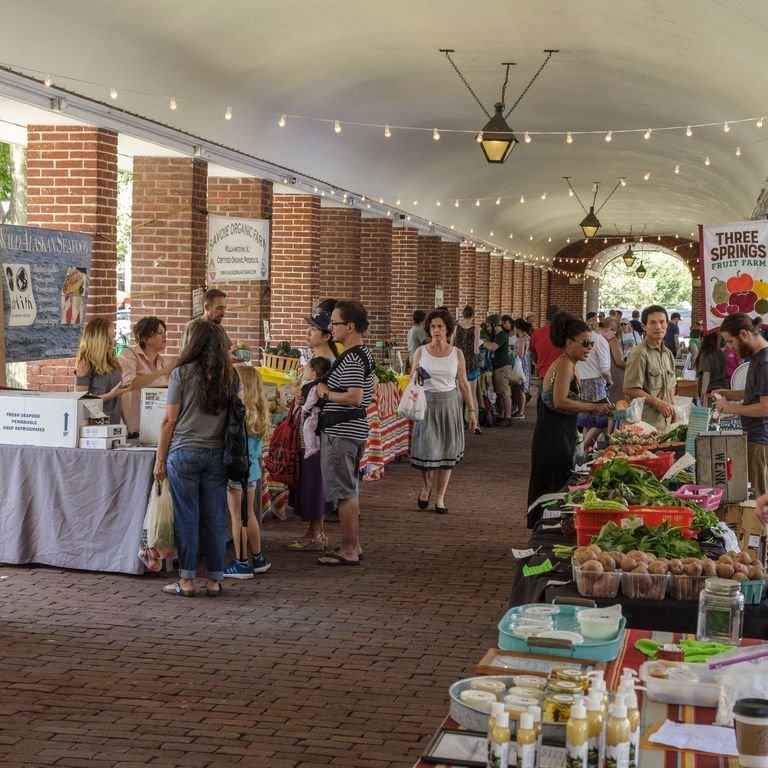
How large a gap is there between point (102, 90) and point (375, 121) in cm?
558

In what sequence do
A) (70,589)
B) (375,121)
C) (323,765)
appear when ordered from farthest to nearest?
(375,121), (70,589), (323,765)

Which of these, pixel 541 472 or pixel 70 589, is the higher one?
pixel 541 472

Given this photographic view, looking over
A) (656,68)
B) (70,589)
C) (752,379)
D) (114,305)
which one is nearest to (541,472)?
(752,379)

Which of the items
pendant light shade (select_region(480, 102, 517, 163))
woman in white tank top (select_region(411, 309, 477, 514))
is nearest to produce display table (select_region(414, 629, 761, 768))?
woman in white tank top (select_region(411, 309, 477, 514))

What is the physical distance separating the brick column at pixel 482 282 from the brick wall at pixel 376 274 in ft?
25.6

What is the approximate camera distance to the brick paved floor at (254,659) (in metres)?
4.50

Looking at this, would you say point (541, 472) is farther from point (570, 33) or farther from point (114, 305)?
point (570, 33)

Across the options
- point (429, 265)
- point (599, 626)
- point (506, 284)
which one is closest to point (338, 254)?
point (429, 265)

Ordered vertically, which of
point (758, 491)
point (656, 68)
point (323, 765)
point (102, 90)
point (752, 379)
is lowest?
point (323, 765)

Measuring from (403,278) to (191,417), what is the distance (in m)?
14.3

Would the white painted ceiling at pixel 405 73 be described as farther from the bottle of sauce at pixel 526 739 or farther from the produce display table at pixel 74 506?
the bottle of sauce at pixel 526 739

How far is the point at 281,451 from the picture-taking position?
8.09m

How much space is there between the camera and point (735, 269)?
8359 millimetres

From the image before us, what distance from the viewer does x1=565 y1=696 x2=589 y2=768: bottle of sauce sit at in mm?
2254
